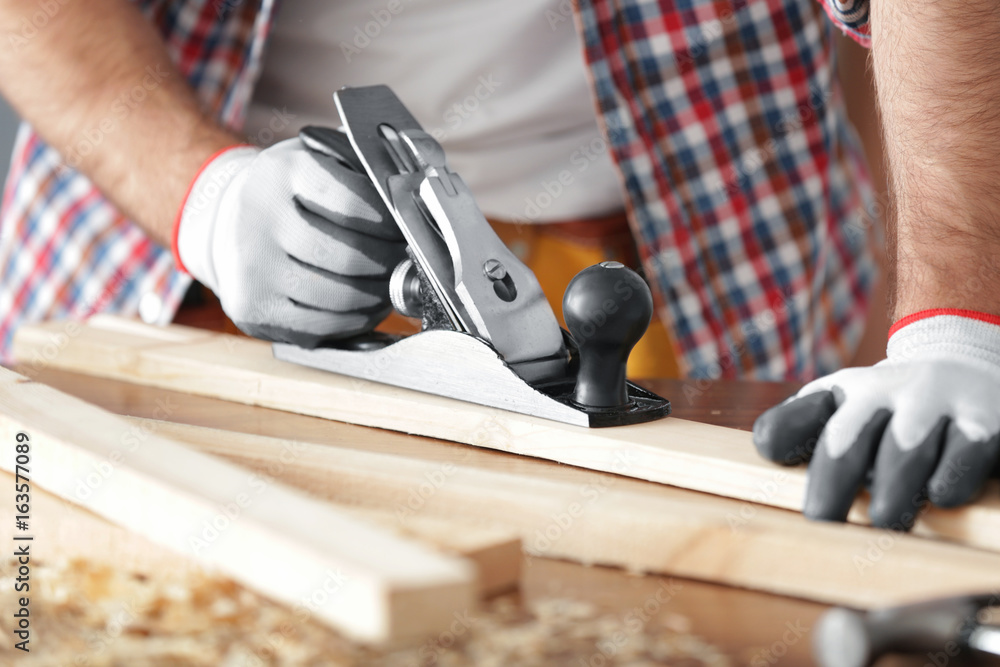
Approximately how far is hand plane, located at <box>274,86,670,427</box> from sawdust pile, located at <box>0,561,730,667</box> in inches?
13.1

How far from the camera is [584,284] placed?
0.89 metres

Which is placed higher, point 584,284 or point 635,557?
point 584,284

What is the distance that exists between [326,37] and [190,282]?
1.63 ft

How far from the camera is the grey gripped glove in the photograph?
1140 mm

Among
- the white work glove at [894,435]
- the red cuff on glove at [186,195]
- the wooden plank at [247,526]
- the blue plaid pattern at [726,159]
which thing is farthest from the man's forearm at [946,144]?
the red cuff on glove at [186,195]

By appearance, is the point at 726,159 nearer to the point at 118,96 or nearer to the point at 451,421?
the point at 451,421

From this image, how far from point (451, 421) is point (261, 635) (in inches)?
16.3

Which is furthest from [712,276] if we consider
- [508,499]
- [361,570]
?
[361,570]

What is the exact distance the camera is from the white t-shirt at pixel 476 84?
1601mm

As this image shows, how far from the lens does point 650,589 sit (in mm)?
650

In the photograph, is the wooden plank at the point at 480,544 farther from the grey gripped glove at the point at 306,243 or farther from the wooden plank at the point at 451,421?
the grey gripped glove at the point at 306,243

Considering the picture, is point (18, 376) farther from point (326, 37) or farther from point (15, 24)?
point (326, 37)

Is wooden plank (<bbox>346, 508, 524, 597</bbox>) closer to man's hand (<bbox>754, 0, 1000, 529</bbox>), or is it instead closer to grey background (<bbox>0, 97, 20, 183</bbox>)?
man's hand (<bbox>754, 0, 1000, 529</bbox>)

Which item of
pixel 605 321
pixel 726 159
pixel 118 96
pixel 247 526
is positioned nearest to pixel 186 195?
pixel 118 96
